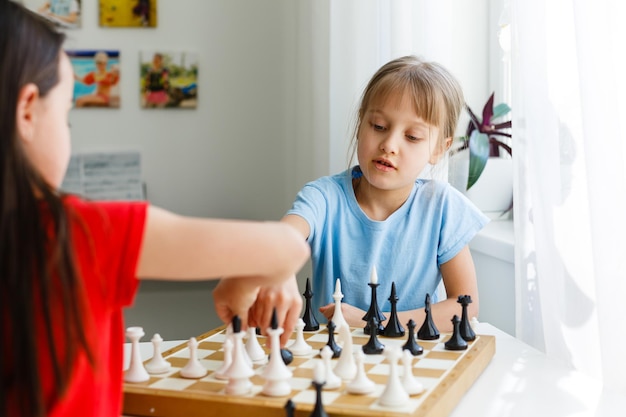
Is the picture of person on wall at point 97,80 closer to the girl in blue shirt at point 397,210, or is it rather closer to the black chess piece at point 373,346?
the girl in blue shirt at point 397,210

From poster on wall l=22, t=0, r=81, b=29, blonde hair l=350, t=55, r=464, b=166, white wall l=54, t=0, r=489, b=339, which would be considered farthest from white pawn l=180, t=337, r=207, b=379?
poster on wall l=22, t=0, r=81, b=29

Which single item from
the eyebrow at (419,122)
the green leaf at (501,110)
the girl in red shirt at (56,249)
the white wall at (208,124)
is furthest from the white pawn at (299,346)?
the white wall at (208,124)

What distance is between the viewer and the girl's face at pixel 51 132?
0.86 metres

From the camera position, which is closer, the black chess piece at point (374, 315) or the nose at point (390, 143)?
the black chess piece at point (374, 315)

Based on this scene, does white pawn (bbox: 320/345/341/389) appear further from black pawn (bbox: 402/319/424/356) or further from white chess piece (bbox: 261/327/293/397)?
black pawn (bbox: 402/319/424/356)

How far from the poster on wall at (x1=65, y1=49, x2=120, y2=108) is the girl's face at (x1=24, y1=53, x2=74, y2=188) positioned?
2.84 m

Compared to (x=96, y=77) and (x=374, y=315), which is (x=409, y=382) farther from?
(x=96, y=77)

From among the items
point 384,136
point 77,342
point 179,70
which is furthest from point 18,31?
point 179,70

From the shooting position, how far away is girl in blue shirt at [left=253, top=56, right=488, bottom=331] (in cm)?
189

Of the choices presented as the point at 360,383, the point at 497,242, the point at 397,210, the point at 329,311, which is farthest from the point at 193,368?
the point at 497,242

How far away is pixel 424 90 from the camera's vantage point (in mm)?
1901

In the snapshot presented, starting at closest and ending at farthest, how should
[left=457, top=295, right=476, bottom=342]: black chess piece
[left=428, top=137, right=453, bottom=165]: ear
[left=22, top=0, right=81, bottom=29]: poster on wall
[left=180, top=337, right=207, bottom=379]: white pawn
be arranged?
[left=180, top=337, right=207, bottom=379]: white pawn → [left=457, top=295, right=476, bottom=342]: black chess piece → [left=428, top=137, right=453, bottom=165]: ear → [left=22, top=0, right=81, bottom=29]: poster on wall

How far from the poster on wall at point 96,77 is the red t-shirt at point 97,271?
292 cm

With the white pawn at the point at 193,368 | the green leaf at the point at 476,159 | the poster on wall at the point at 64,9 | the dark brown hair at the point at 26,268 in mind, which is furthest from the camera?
the poster on wall at the point at 64,9
